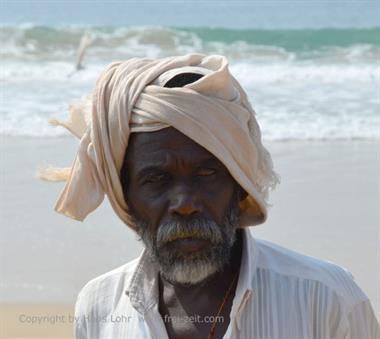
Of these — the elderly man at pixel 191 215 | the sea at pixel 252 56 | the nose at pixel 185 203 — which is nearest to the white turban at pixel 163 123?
the elderly man at pixel 191 215

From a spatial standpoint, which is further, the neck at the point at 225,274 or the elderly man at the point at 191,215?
the neck at the point at 225,274

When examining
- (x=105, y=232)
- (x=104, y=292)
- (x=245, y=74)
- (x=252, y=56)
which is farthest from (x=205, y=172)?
(x=252, y=56)

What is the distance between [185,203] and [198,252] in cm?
13

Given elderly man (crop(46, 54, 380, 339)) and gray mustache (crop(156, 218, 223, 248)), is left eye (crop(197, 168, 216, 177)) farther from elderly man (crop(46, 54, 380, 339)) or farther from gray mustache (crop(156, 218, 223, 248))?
gray mustache (crop(156, 218, 223, 248))

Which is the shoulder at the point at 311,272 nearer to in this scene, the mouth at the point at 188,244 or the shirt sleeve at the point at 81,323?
the mouth at the point at 188,244

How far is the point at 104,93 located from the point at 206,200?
377 millimetres

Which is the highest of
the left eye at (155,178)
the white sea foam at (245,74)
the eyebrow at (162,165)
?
the white sea foam at (245,74)

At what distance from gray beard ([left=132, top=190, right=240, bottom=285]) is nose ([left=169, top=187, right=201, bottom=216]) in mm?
19

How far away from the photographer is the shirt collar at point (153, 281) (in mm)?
2266

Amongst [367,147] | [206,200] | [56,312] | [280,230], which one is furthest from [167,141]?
[367,147]

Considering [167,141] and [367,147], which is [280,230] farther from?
[167,141]

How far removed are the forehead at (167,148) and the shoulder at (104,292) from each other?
31 cm

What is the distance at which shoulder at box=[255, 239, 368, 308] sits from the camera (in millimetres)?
2248

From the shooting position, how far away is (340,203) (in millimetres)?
6945
